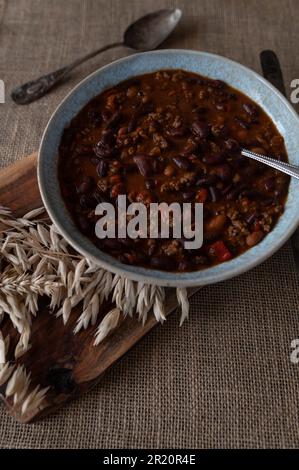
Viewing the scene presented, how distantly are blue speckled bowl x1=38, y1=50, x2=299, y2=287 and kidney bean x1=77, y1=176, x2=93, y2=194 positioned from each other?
0.28ft

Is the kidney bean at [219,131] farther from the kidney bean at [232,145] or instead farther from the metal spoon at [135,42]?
the metal spoon at [135,42]

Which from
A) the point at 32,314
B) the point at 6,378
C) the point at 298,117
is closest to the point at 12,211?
the point at 32,314

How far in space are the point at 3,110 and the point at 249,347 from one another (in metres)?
1.71

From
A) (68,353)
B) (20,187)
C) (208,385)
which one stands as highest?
(20,187)

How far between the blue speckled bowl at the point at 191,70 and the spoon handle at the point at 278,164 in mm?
44

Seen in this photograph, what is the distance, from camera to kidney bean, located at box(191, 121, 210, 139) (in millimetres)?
2000

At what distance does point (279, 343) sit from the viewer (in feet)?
5.99

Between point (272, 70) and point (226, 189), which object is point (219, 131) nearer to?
point (226, 189)

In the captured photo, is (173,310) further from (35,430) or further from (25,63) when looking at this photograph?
(25,63)

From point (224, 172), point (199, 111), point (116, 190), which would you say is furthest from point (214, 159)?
point (116, 190)

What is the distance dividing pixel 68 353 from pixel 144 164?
2.57 ft

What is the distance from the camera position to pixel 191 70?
2.26 metres

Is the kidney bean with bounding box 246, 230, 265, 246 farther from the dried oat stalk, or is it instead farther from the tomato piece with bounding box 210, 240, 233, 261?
the dried oat stalk

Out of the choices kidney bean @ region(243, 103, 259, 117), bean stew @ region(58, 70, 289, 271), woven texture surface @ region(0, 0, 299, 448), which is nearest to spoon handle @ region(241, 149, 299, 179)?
bean stew @ region(58, 70, 289, 271)
